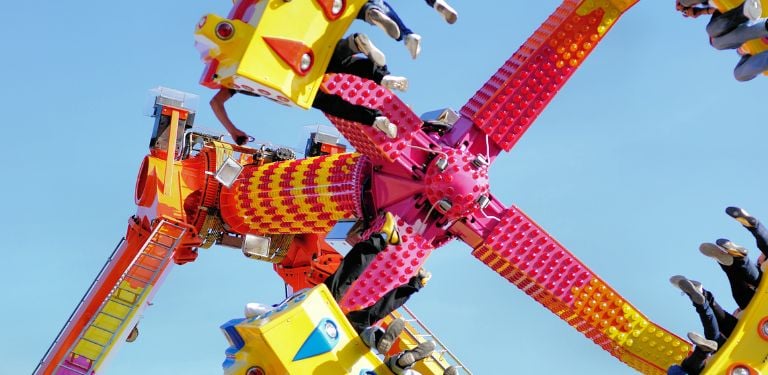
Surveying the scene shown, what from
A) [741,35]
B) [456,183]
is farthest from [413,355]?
[741,35]

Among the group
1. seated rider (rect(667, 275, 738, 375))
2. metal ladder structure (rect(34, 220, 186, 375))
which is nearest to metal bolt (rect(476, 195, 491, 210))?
seated rider (rect(667, 275, 738, 375))

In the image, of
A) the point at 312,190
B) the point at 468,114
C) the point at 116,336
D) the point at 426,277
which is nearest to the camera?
the point at 426,277

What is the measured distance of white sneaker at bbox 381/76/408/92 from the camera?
1070 cm

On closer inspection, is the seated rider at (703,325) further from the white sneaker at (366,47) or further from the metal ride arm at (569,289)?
the white sneaker at (366,47)

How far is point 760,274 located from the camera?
11.1 meters

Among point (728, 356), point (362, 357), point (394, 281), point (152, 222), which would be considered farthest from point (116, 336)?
point (728, 356)

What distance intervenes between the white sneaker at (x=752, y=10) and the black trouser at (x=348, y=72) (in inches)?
124

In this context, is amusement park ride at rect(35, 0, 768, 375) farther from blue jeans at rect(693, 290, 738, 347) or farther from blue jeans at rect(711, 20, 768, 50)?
blue jeans at rect(711, 20, 768, 50)

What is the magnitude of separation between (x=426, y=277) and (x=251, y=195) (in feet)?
13.2

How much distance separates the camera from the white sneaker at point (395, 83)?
1070 cm

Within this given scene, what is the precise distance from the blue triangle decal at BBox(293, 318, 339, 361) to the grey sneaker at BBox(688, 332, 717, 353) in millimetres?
3050

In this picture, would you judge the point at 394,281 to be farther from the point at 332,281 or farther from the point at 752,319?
the point at 752,319

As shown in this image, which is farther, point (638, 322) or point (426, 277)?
point (638, 322)

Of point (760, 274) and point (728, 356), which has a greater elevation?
point (760, 274)
